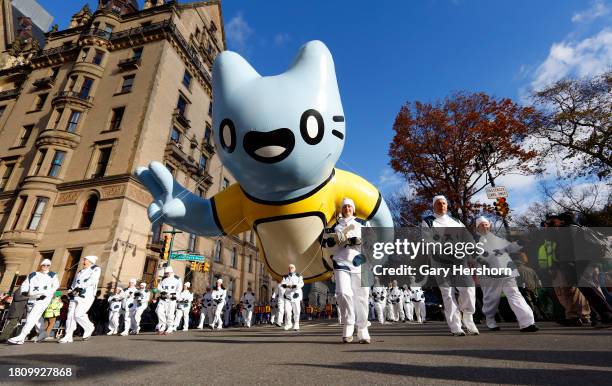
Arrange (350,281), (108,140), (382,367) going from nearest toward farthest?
(382,367)
(350,281)
(108,140)

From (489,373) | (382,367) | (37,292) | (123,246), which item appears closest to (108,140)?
(123,246)

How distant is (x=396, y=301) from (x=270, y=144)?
14.1 m

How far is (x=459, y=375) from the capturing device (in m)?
2.23

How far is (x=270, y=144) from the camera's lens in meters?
3.70

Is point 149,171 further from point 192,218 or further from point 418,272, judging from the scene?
point 418,272

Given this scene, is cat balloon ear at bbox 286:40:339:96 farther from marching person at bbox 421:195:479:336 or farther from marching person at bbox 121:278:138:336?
marching person at bbox 121:278:138:336

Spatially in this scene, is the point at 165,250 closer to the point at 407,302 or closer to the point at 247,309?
the point at 247,309

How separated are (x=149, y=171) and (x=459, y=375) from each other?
4.69 m

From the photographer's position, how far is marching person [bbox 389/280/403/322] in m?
15.8

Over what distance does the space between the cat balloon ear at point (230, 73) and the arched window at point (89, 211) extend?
58.7 feet

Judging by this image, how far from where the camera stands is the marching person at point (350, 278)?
408 cm

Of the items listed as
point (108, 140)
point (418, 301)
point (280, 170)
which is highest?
point (108, 140)

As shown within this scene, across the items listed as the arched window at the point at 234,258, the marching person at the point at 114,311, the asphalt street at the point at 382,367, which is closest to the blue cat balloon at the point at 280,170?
the asphalt street at the point at 382,367

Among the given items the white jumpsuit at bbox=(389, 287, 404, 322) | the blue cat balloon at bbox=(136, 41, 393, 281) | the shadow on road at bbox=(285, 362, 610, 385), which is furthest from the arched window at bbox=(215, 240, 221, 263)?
the shadow on road at bbox=(285, 362, 610, 385)
